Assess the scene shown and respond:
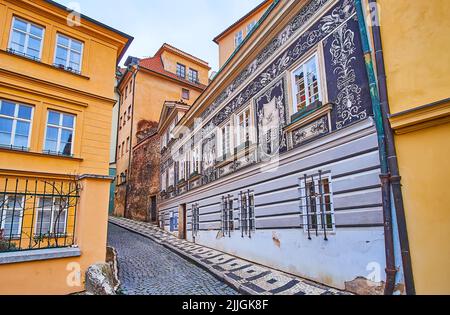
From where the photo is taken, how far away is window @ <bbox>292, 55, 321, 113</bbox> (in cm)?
685

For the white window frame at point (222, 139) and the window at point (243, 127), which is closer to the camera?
the window at point (243, 127)

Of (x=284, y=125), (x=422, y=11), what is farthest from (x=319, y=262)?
(x=422, y=11)

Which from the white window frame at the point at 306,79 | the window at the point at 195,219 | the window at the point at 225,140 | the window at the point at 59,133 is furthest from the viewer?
the window at the point at 195,219

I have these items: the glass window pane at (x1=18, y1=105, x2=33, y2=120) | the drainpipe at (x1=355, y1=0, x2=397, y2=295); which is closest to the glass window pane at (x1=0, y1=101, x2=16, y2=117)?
the glass window pane at (x1=18, y1=105, x2=33, y2=120)

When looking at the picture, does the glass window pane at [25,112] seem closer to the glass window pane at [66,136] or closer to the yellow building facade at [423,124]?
the glass window pane at [66,136]

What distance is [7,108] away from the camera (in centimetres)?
900

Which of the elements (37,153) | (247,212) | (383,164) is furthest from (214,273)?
(37,153)

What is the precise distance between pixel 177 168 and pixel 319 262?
12.6 meters

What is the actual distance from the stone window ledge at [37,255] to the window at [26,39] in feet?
24.7

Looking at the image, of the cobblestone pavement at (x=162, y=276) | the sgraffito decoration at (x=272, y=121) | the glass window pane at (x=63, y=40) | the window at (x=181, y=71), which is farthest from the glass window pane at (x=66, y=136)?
the window at (x=181, y=71)

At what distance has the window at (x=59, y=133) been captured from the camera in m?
9.63

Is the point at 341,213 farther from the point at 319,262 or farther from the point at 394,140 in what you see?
the point at 394,140

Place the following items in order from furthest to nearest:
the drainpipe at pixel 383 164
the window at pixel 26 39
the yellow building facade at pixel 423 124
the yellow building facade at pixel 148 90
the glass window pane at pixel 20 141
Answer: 1. the yellow building facade at pixel 148 90
2. the window at pixel 26 39
3. the glass window pane at pixel 20 141
4. the drainpipe at pixel 383 164
5. the yellow building facade at pixel 423 124

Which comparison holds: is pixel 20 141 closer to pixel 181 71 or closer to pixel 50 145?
pixel 50 145
